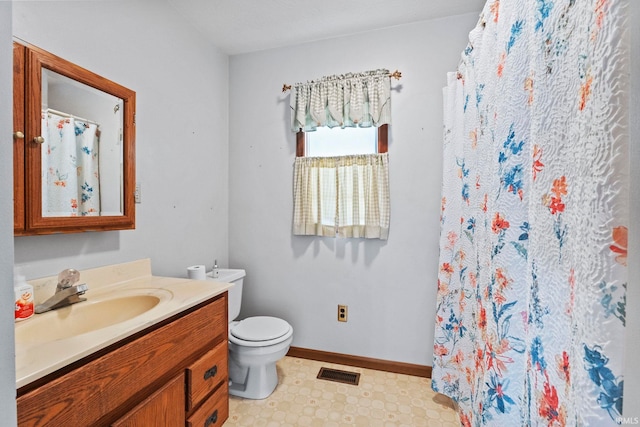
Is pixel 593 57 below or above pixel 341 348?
above

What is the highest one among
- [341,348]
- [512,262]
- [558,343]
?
[512,262]

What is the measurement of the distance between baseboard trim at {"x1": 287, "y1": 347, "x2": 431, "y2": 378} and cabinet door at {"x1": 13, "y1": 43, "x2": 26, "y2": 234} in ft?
5.91

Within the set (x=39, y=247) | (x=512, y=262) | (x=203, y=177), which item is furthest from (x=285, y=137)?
(x=512, y=262)

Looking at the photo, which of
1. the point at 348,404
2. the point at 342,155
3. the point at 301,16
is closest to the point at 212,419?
the point at 348,404

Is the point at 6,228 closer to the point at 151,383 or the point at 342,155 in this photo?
the point at 151,383

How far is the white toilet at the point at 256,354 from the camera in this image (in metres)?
1.66

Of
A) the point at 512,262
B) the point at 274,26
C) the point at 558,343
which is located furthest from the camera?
the point at 274,26

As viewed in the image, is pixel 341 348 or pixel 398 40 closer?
pixel 398 40

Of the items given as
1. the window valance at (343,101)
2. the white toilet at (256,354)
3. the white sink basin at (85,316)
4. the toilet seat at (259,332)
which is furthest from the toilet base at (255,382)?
the window valance at (343,101)

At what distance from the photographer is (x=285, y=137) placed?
221 cm

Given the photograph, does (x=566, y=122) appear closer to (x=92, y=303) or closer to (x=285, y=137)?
(x=92, y=303)

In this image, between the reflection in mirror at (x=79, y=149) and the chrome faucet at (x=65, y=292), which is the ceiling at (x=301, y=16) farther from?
the chrome faucet at (x=65, y=292)

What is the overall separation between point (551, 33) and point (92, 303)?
1.69 meters

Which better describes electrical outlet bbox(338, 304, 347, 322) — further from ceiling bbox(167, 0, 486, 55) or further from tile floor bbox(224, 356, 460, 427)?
ceiling bbox(167, 0, 486, 55)
